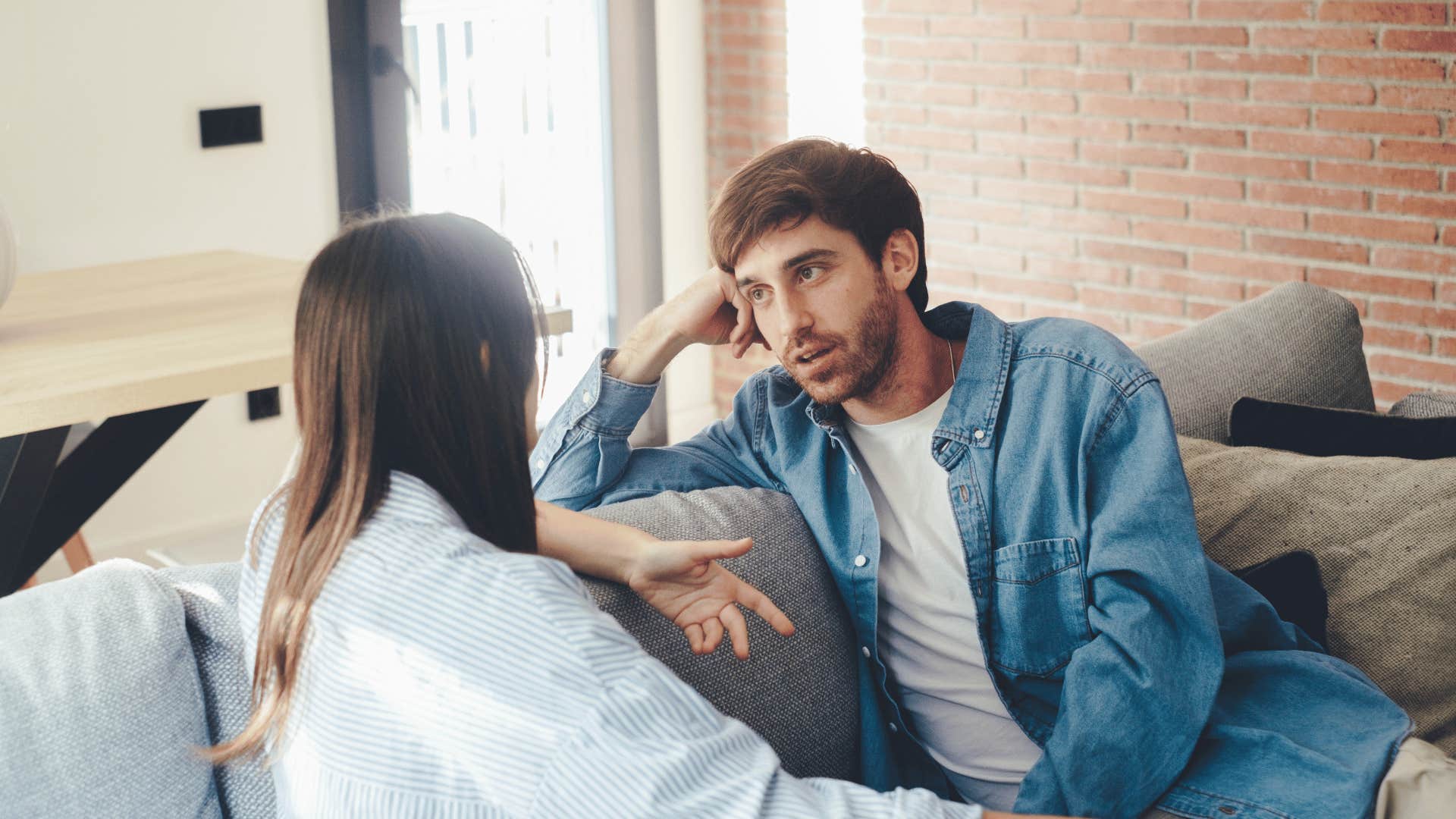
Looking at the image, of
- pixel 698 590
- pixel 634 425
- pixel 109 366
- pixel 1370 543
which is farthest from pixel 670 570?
pixel 109 366

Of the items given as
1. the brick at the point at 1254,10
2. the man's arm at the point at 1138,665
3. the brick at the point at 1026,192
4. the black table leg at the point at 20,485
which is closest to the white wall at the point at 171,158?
the black table leg at the point at 20,485

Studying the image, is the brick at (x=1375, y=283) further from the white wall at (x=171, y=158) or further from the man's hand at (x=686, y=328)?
the white wall at (x=171, y=158)

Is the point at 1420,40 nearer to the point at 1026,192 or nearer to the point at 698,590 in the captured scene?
the point at 1026,192

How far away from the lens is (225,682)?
1.28 m

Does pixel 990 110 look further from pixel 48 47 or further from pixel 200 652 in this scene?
pixel 200 652

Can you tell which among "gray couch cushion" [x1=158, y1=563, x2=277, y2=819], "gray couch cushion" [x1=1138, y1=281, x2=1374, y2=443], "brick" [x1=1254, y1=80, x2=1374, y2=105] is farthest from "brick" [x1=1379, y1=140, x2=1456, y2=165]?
"gray couch cushion" [x1=158, y1=563, x2=277, y2=819]

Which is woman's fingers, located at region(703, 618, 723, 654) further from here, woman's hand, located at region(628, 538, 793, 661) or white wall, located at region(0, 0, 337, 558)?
white wall, located at region(0, 0, 337, 558)

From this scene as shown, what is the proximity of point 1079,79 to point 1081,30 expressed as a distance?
126 millimetres

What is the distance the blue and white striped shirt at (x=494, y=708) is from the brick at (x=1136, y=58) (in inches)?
121

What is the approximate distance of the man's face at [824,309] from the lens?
1659 millimetres

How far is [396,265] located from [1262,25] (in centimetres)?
304

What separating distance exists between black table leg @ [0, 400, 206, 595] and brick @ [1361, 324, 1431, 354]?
2.68m

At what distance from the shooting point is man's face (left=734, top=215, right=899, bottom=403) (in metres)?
1.66

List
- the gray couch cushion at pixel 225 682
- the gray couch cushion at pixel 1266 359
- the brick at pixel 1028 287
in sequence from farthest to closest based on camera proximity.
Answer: the brick at pixel 1028 287, the gray couch cushion at pixel 1266 359, the gray couch cushion at pixel 225 682
